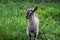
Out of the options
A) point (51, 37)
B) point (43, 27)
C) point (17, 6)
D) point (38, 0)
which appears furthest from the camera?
point (38, 0)

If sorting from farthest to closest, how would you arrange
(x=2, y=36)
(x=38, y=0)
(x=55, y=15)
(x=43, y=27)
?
(x=38, y=0) < (x=55, y=15) < (x=43, y=27) < (x=2, y=36)

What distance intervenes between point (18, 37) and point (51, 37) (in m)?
1.35

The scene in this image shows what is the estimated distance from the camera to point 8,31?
928 cm

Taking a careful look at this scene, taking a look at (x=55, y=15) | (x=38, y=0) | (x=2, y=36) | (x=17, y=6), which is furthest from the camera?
(x=38, y=0)

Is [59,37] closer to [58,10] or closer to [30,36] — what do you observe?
[30,36]

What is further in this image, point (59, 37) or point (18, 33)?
point (59, 37)

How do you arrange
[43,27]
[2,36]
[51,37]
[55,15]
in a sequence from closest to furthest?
[2,36] → [51,37] → [43,27] → [55,15]

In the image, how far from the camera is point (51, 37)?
32.6ft

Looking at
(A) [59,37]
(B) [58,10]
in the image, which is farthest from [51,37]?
(B) [58,10]

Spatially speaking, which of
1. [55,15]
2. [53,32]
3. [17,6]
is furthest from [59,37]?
[17,6]

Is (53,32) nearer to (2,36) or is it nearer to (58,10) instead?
(2,36)

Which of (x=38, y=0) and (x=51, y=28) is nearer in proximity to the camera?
(x=51, y=28)

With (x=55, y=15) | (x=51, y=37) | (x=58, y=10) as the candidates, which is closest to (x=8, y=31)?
Result: (x=51, y=37)

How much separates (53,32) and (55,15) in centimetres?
347
